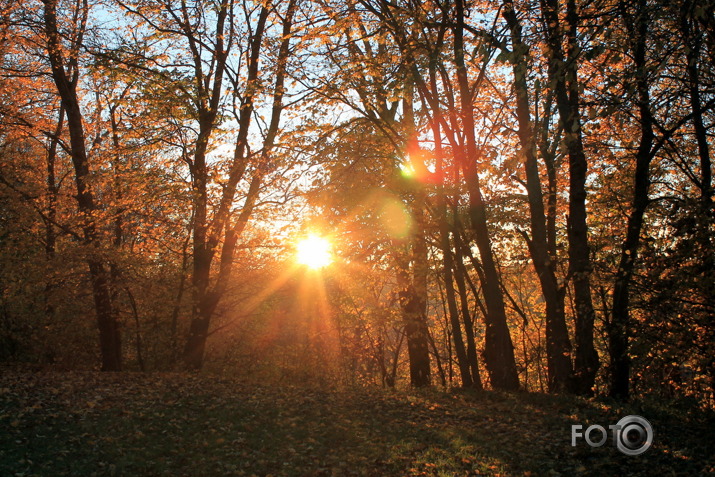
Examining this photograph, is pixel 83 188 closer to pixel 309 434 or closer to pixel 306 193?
pixel 306 193

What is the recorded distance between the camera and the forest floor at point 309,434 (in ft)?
23.7

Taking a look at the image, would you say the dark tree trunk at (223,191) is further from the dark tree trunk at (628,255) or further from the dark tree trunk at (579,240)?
the dark tree trunk at (628,255)

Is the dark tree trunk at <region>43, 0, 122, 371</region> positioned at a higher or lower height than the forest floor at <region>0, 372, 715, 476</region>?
higher

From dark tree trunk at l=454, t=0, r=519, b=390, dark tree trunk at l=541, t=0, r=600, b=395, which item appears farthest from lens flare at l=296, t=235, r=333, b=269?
dark tree trunk at l=541, t=0, r=600, b=395

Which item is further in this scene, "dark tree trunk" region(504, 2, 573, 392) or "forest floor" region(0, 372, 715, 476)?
"dark tree trunk" region(504, 2, 573, 392)

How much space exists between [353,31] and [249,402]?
10.8 m

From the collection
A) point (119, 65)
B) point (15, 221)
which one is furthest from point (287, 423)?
point (15, 221)

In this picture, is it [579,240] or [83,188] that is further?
[83,188]

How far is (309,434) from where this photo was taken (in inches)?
357

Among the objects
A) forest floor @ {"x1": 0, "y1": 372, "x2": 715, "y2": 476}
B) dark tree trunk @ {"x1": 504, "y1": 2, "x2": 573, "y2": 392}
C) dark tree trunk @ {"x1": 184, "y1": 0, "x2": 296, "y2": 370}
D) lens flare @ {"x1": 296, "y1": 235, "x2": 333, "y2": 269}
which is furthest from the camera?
lens flare @ {"x1": 296, "y1": 235, "x2": 333, "y2": 269}

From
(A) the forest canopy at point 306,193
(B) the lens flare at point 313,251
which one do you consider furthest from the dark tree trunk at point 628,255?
(B) the lens flare at point 313,251

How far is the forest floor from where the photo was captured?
723 cm

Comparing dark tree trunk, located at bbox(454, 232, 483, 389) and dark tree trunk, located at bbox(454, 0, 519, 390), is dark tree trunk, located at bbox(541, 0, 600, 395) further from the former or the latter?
dark tree trunk, located at bbox(454, 232, 483, 389)

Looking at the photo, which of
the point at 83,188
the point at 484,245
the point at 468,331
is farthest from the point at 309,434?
the point at 83,188
